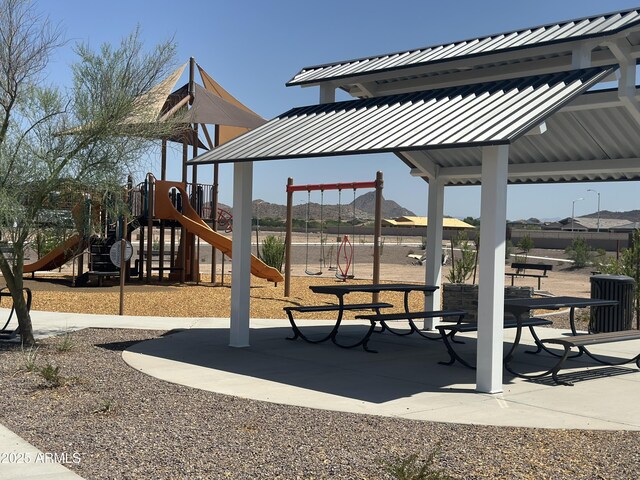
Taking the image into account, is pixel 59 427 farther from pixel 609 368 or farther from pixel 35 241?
pixel 609 368

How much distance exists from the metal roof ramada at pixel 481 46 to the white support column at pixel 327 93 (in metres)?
0.15

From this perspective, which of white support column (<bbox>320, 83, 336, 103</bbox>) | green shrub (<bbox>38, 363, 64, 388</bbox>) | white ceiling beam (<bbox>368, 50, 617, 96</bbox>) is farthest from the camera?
white support column (<bbox>320, 83, 336, 103</bbox>)

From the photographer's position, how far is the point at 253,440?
6438mm

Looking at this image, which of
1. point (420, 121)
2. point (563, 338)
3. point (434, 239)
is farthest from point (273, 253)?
point (563, 338)

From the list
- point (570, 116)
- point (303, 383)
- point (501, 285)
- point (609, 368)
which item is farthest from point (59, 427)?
point (570, 116)

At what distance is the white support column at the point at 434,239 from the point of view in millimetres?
14148

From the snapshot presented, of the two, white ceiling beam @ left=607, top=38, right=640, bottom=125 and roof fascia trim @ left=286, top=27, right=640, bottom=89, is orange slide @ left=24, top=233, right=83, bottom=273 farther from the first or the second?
white ceiling beam @ left=607, top=38, right=640, bottom=125

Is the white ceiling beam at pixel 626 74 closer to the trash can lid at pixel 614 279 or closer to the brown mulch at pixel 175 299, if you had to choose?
the trash can lid at pixel 614 279

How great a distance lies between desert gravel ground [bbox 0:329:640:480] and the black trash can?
25.6 ft

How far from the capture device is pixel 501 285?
864 cm

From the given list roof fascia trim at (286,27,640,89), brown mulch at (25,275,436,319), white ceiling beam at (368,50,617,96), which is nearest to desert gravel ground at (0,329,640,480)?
roof fascia trim at (286,27,640,89)

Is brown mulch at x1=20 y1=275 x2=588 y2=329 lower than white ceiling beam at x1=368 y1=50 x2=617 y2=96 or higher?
lower

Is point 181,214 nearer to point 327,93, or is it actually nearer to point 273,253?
point 273,253

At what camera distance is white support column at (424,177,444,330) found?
1415cm
